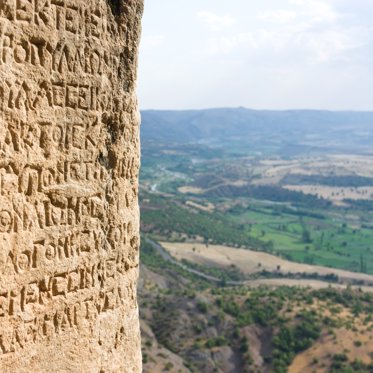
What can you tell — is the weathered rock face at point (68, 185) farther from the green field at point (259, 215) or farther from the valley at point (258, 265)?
the green field at point (259, 215)

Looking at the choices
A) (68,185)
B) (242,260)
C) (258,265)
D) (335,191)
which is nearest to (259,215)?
(335,191)

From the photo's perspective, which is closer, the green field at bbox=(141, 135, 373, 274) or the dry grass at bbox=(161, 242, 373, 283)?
the dry grass at bbox=(161, 242, 373, 283)

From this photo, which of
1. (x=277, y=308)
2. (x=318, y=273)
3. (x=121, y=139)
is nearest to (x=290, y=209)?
(x=318, y=273)

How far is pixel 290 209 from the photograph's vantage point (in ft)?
307

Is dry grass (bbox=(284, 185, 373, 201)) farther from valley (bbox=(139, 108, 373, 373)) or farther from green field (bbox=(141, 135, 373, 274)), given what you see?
green field (bbox=(141, 135, 373, 274))

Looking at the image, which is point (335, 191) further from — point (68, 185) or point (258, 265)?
point (68, 185)

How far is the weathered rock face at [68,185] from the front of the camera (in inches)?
137

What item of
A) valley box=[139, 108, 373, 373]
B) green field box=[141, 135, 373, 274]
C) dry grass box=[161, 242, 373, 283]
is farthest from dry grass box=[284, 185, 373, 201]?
dry grass box=[161, 242, 373, 283]

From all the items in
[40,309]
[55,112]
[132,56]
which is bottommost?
[40,309]

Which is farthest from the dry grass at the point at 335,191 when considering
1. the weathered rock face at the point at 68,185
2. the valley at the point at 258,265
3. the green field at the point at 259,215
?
the weathered rock face at the point at 68,185

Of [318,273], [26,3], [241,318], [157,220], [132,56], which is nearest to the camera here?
[26,3]

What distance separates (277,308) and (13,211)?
87.4ft

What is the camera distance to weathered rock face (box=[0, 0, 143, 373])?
11.4 ft

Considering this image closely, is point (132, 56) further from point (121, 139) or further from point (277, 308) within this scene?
point (277, 308)
